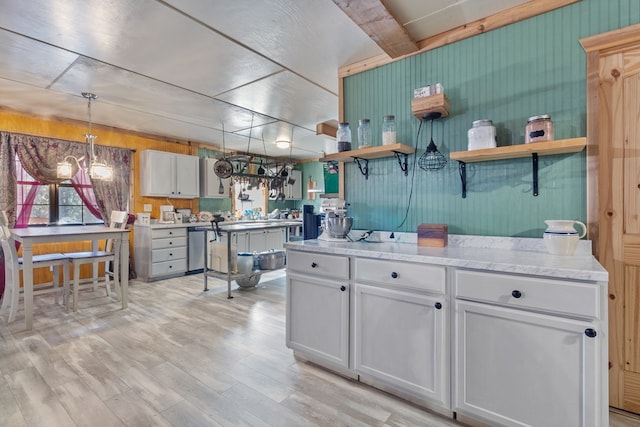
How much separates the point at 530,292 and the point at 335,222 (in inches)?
54.7

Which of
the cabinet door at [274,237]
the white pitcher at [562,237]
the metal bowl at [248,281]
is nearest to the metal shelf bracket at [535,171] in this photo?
the white pitcher at [562,237]

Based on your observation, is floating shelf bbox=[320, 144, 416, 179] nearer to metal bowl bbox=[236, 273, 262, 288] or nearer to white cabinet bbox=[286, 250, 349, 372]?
white cabinet bbox=[286, 250, 349, 372]

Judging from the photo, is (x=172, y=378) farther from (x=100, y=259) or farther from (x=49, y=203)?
(x=49, y=203)

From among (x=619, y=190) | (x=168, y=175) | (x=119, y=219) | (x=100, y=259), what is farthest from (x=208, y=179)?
(x=619, y=190)

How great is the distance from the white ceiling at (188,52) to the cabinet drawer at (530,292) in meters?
1.72

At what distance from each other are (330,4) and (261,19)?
494 millimetres

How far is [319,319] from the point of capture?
2.18m

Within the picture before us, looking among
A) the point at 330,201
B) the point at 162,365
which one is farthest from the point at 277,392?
the point at 330,201

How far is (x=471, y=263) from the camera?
5.09ft

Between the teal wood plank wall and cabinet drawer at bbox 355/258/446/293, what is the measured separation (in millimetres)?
693

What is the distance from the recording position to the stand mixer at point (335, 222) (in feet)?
8.13

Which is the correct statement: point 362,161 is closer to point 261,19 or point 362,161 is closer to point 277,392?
point 261,19

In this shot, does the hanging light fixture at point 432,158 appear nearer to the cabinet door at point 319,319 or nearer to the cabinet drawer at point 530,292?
the cabinet drawer at point 530,292

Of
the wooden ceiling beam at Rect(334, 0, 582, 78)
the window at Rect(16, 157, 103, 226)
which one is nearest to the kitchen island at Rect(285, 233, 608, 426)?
the wooden ceiling beam at Rect(334, 0, 582, 78)
